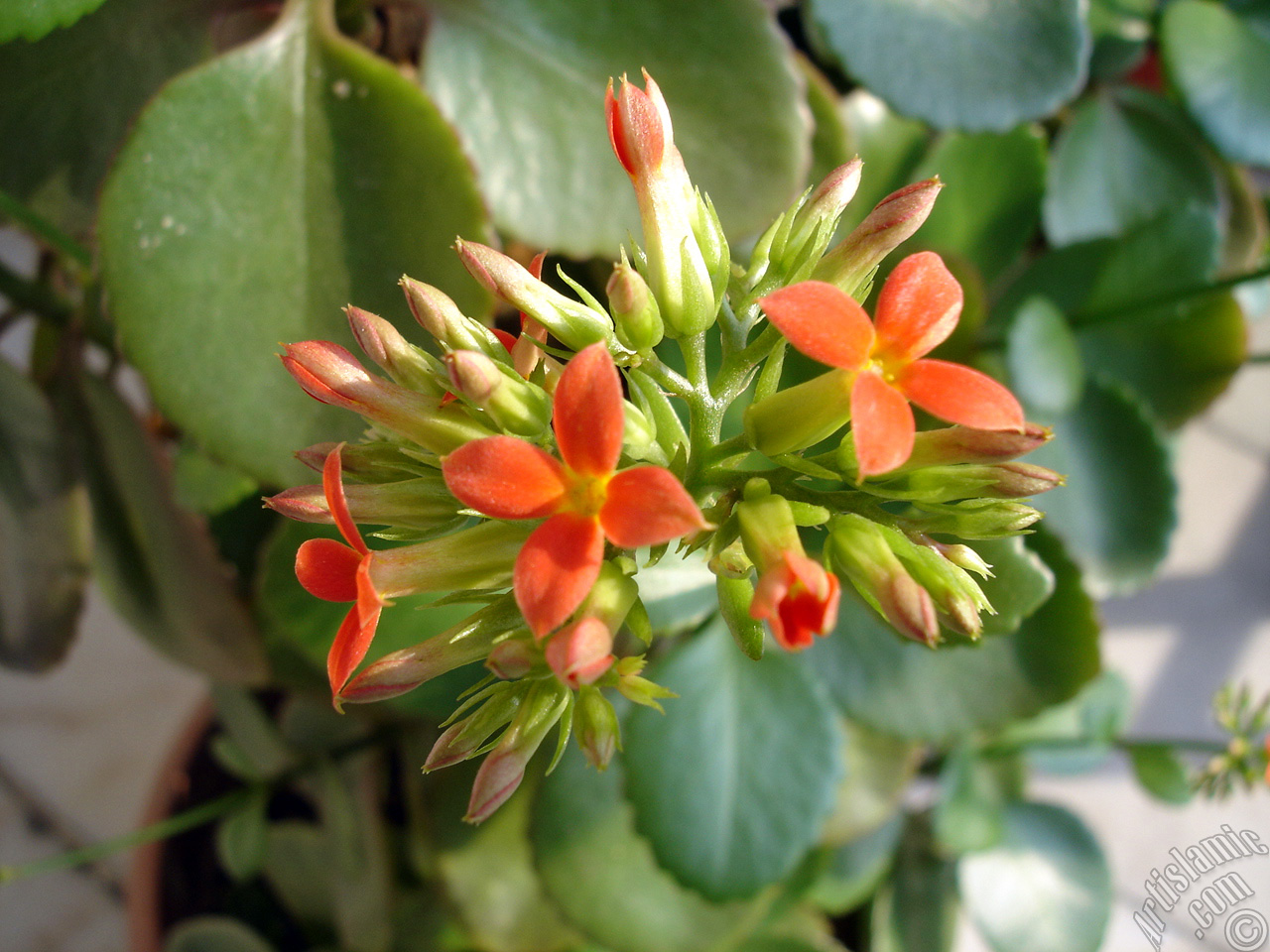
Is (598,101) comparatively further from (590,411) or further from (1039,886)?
(1039,886)

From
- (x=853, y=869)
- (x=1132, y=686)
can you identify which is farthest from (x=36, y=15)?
(x=1132, y=686)

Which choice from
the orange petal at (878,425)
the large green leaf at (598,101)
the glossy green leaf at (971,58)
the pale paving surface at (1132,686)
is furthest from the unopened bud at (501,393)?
the pale paving surface at (1132,686)

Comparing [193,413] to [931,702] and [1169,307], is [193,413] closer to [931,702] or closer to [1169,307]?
[931,702]

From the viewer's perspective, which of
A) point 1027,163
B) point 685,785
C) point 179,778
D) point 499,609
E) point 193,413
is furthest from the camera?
point 179,778

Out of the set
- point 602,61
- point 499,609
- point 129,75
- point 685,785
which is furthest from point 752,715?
point 129,75

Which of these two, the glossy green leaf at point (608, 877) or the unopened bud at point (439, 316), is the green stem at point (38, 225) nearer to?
the unopened bud at point (439, 316)

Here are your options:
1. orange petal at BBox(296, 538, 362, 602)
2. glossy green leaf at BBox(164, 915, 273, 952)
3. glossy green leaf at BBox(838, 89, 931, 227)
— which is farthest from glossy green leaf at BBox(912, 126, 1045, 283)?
Answer: glossy green leaf at BBox(164, 915, 273, 952)
